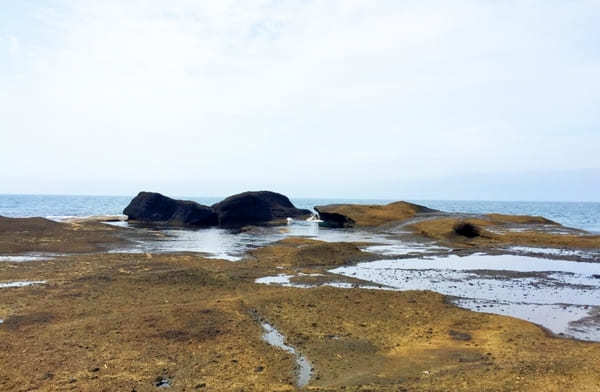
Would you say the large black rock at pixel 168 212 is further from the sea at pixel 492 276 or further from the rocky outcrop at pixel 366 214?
the sea at pixel 492 276

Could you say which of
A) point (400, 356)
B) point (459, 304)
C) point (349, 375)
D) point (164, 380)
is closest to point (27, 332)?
point (164, 380)

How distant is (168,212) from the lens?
75.1m

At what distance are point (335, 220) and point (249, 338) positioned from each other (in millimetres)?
58652

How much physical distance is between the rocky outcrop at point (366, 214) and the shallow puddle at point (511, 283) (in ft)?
102

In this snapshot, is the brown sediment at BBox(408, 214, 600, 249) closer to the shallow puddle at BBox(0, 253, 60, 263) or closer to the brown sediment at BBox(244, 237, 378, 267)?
the brown sediment at BBox(244, 237, 378, 267)

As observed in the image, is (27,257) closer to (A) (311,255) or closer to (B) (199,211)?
(A) (311,255)

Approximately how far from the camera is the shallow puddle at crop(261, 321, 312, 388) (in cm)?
999

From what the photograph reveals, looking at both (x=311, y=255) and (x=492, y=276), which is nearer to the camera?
(x=492, y=276)

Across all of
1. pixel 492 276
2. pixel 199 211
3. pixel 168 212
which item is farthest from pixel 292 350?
pixel 168 212

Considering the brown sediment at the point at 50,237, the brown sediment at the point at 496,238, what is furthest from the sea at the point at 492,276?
the brown sediment at the point at 496,238

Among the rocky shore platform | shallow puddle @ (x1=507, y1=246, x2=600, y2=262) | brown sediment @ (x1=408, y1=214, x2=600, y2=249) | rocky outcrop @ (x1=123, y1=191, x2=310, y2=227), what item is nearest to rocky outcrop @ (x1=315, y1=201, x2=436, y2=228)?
brown sediment @ (x1=408, y1=214, x2=600, y2=249)

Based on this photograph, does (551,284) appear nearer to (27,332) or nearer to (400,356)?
(400,356)

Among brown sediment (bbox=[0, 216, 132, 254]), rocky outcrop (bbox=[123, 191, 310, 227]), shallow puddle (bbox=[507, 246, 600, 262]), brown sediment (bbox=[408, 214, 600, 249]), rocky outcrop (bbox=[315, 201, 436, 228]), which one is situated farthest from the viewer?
rocky outcrop (bbox=[123, 191, 310, 227])

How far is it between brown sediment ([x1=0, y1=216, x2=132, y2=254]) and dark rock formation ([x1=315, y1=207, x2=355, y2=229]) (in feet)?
105
